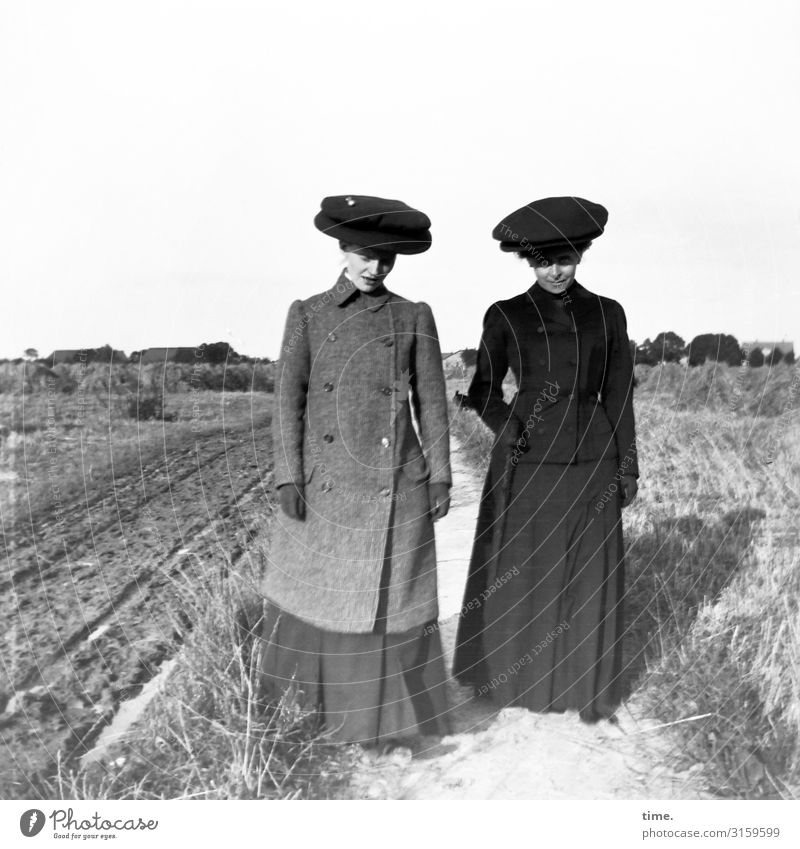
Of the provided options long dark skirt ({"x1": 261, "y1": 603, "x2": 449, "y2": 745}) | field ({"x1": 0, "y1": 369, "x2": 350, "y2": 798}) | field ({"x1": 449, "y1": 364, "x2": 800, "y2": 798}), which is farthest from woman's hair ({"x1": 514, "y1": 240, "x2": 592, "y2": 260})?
long dark skirt ({"x1": 261, "y1": 603, "x2": 449, "y2": 745})

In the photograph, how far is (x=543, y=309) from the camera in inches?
141

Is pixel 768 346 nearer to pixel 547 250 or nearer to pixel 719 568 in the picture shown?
pixel 719 568

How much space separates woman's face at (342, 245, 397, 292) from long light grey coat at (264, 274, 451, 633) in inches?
1.5

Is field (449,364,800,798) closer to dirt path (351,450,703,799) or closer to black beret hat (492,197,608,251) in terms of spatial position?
dirt path (351,450,703,799)

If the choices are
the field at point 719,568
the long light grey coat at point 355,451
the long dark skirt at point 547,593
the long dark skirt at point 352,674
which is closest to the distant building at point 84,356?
the long light grey coat at point 355,451

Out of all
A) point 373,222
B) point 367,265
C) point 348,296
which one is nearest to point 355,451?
point 348,296

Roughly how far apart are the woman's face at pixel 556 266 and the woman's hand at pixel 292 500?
3.81 feet

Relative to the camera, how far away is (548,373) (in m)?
3.57

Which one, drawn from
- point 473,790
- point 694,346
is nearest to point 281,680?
point 473,790

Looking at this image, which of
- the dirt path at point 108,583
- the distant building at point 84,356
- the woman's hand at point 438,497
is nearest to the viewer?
the woman's hand at point 438,497

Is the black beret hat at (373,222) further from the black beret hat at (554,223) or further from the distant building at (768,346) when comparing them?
the distant building at (768,346)

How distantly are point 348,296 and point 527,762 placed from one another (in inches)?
70.2

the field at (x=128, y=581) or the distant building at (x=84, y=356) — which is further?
the distant building at (x=84, y=356)

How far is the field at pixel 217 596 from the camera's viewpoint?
338 centimetres
